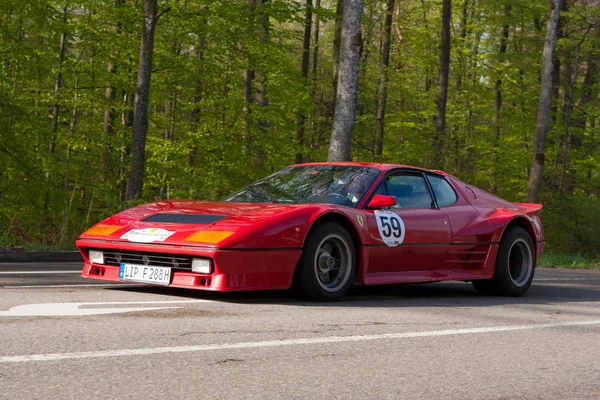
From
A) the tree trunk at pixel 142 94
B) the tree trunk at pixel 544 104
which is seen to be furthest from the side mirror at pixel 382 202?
the tree trunk at pixel 544 104

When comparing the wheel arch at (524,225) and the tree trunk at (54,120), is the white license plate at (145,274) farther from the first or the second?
the tree trunk at (54,120)

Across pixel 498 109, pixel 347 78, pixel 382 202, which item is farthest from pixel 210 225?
pixel 498 109

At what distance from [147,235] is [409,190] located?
2.94 m

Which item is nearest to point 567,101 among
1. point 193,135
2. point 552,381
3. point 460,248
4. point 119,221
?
point 193,135

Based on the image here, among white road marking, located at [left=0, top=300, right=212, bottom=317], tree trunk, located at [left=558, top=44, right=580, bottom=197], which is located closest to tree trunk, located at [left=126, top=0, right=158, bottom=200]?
white road marking, located at [left=0, top=300, right=212, bottom=317]

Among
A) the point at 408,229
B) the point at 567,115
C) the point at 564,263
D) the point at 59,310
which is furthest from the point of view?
the point at 567,115

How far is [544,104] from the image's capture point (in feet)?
80.5

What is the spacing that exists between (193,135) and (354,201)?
16382 mm

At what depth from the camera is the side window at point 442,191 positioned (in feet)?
30.0

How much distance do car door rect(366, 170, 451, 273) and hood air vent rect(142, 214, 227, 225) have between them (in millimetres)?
1540

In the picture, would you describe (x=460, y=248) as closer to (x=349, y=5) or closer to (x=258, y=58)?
(x=349, y=5)

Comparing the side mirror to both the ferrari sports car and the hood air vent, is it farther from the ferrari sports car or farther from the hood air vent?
the hood air vent

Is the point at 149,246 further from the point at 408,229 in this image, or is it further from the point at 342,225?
the point at 408,229

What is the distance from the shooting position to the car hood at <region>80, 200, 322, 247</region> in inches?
277
